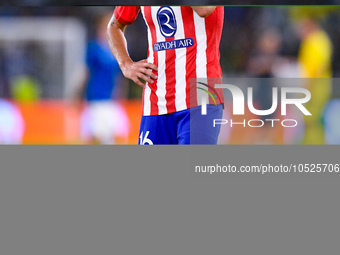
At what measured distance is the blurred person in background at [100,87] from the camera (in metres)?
5.46

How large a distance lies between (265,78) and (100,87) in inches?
80.1

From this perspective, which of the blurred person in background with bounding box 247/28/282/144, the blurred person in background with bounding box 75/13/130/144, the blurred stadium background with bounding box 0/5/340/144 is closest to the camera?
the blurred person in background with bounding box 247/28/282/144

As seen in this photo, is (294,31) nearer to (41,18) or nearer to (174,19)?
(41,18)

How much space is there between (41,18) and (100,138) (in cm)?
572

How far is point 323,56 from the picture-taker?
7074 mm

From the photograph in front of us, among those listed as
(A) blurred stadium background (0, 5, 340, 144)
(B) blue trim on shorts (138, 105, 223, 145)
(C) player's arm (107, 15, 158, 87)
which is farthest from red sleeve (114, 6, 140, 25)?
(A) blurred stadium background (0, 5, 340, 144)

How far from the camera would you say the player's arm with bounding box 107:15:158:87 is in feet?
8.38

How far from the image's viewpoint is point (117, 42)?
2.78 m

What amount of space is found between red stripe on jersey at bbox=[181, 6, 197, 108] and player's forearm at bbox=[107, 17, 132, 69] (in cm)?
39

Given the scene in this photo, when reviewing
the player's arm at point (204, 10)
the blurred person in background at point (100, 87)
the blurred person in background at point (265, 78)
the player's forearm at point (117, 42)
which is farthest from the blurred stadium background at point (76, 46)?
the player's arm at point (204, 10)

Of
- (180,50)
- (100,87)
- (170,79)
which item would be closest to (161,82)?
(170,79)

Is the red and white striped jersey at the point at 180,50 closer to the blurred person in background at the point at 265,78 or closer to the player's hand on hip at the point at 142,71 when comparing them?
the player's hand on hip at the point at 142,71

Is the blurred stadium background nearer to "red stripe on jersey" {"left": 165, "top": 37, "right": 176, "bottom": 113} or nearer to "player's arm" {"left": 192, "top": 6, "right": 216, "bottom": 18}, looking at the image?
"red stripe on jersey" {"left": 165, "top": 37, "right": 176, "bottom": 113}

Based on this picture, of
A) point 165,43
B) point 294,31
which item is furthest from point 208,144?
point 294,31
